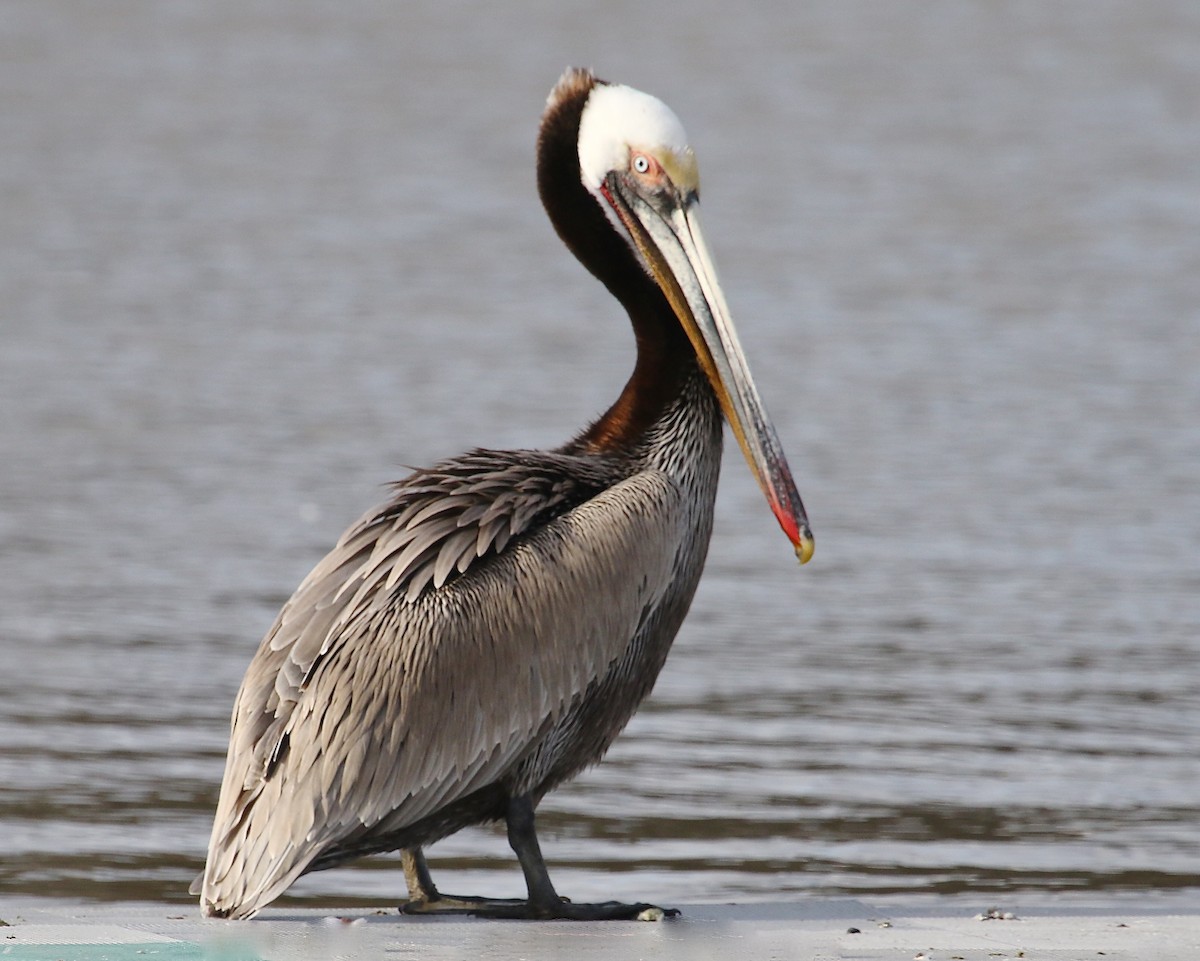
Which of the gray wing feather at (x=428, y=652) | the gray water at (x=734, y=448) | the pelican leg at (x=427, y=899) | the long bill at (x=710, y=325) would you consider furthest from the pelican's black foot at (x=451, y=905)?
the long bill at (x=710, y=325)

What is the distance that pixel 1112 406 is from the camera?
1255cm

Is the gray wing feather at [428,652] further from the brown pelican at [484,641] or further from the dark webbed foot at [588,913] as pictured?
the dark webbed foot at [588,913]

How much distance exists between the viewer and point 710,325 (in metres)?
5.50

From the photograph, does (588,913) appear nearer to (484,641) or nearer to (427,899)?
(427,899)

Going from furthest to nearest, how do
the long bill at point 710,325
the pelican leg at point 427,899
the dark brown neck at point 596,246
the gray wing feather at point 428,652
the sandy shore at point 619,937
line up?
the dark brown neck at point 596,246
the long bill at point 710,325
the pelican leg at point 427,899
the gray wing feather at point 428,652
the sandy shore at point 619,937

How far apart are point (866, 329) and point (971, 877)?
350 inches

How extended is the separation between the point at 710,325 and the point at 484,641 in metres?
0.98

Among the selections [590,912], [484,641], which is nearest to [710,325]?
[484,641]

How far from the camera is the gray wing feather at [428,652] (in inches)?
190

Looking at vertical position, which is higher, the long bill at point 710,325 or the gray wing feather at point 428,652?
the long bill at point 710,325

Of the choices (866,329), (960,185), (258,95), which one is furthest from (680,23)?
(866,329)

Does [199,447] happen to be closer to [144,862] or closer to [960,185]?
[144,862]

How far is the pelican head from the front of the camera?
17.9 feet

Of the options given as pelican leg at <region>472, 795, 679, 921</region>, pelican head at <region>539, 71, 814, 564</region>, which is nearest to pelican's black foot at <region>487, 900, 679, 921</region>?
pelican leg at <region>472, 795, 679, 921</region>
